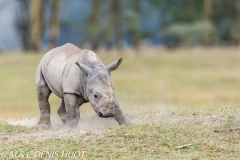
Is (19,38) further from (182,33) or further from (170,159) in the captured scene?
(170,159)

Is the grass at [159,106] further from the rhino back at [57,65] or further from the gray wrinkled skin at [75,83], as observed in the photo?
the rhino back at [57,65]

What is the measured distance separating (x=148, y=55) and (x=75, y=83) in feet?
80.5

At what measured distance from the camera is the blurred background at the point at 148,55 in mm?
23000

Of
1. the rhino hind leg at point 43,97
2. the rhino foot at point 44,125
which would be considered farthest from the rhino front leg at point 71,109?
the rhino hind leg at point 43,97

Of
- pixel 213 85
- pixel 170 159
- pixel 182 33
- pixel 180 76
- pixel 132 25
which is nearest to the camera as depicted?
pixel 170 159

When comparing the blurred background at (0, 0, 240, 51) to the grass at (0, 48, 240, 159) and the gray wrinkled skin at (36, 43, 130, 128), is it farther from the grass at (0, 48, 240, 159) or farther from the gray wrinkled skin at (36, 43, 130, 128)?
the gray wrinkled skin at (36, 43, 130, 128)

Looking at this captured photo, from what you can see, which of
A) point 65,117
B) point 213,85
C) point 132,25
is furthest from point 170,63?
point 65,117

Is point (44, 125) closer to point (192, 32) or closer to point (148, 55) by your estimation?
point (148, 55)

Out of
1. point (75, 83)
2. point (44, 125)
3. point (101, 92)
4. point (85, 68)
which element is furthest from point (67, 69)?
point (44, 125)

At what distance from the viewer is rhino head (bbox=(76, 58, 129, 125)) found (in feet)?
32.7

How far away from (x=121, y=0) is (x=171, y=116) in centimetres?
3066

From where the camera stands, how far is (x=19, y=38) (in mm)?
54500

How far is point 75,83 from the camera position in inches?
415

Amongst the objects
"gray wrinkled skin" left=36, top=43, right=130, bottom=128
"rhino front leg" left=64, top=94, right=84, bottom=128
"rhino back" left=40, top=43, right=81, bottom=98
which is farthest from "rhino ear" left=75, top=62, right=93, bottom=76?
"rhino back" left=40, top=43, right=81, bottom=98
